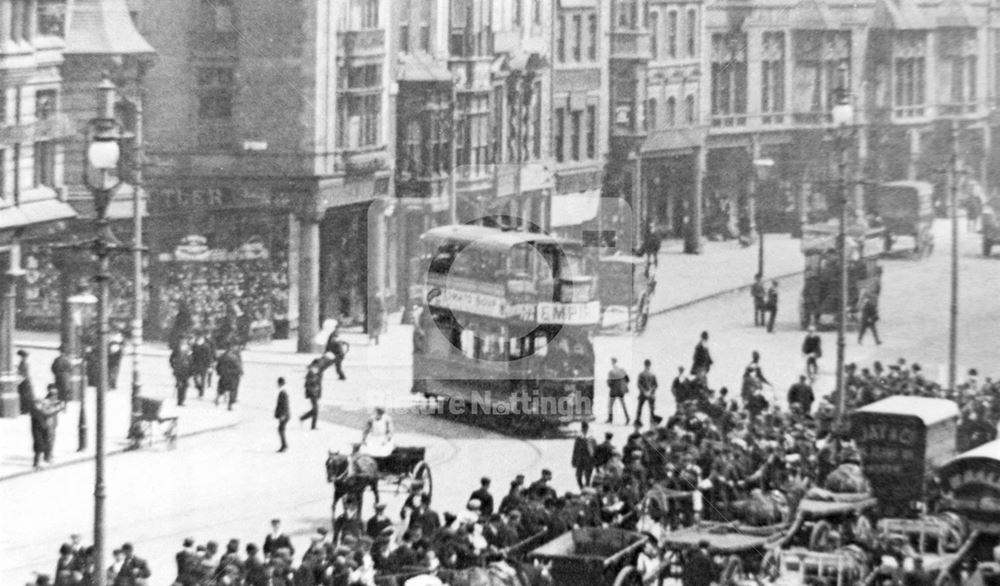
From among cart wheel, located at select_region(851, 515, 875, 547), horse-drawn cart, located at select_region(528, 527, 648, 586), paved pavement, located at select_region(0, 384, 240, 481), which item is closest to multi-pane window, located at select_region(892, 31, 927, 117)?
paved pavement, located at select_region(0, 384, 240, 481)

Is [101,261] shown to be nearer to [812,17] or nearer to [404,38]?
[404,38]

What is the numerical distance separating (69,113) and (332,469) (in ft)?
37.5

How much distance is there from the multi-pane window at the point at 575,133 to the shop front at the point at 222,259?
8.03 metres

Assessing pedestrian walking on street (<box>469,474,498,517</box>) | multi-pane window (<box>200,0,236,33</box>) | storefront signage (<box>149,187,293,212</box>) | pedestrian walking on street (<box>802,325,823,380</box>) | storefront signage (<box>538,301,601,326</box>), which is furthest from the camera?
multi-pane window (<box>200,0,236,33</box>)

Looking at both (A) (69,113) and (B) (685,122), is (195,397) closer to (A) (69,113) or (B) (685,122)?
(A) (69,113)

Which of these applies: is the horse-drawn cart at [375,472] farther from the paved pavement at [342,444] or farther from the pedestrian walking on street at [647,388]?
the pedestrian walking on street at [647,388]

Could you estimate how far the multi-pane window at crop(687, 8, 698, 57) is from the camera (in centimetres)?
5312

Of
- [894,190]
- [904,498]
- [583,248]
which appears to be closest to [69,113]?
[583,248]

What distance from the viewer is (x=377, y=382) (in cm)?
4306

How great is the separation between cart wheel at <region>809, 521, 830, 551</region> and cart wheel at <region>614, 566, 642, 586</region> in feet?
8.37

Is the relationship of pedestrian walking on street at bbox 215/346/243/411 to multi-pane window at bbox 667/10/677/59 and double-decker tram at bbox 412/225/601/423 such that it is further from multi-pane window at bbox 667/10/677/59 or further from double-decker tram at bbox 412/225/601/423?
multi-pane window at bbox 667/10/677/59

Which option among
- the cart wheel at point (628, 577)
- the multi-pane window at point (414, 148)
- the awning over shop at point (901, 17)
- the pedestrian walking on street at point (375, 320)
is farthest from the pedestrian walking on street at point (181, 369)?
the awning over shop at point (901, 17)

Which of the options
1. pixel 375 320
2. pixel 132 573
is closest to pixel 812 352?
pixel 375 320

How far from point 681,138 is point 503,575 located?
31530mm
